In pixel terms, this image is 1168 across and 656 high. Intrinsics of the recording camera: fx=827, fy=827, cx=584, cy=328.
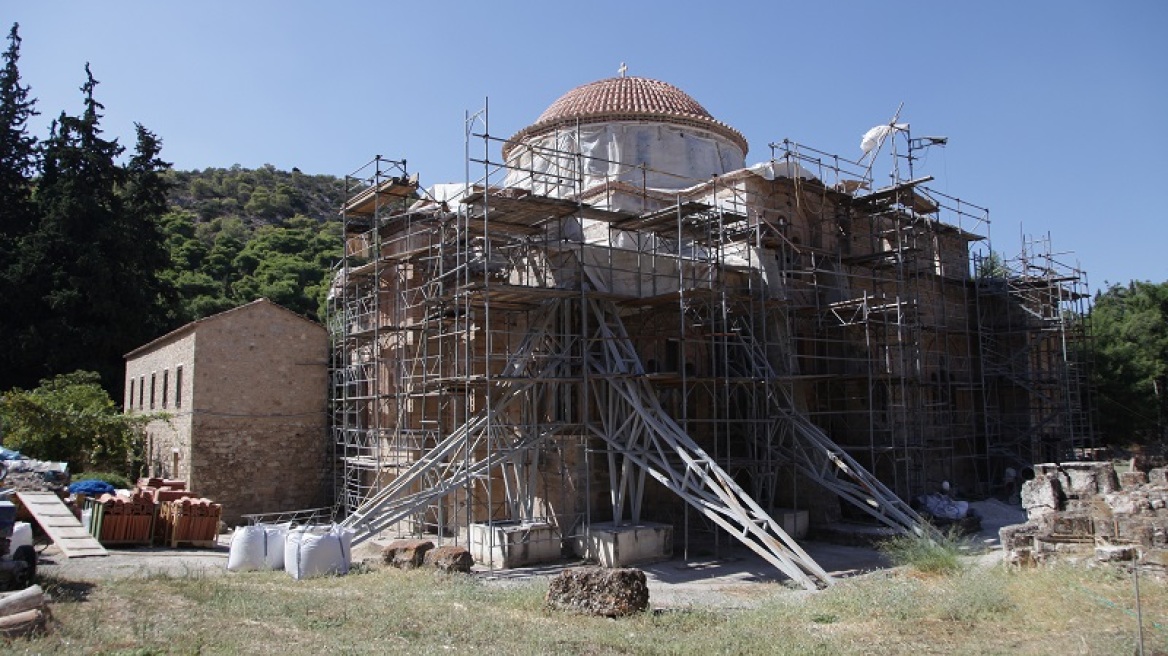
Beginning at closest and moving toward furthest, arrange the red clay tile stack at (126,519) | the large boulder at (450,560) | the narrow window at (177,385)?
the large boulder at (450,560) → the red clay tile stack at (126,519) → the narrow window at (177,385)

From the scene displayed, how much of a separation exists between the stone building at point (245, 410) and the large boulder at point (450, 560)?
24.6ft

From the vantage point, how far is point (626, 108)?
20.5 meters

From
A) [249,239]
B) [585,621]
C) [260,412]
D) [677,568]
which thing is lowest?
[677,568]

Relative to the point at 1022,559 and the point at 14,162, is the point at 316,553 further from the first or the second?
the point at 14,162

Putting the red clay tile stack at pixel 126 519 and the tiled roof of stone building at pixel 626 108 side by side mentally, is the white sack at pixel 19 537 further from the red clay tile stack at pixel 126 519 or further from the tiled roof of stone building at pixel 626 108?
the tiled roof of stone building at pixel 626 108

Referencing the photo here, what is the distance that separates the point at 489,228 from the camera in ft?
50.8

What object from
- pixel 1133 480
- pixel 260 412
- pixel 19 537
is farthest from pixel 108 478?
pixel 1133 480

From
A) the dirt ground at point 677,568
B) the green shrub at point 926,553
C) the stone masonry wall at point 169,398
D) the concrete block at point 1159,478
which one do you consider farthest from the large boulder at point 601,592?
the stone masonry wall at point 169,398

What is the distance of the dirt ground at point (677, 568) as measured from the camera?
11125mm

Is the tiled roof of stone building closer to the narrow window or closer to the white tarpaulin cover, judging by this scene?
the white tarpaulin cover

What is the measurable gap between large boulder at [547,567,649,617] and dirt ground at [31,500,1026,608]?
1.01 metres

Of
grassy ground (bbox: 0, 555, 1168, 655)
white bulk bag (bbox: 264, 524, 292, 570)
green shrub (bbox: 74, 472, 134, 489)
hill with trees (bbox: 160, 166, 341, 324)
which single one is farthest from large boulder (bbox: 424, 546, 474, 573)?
hill with trees (bbox: 160, 166, 341, 324)

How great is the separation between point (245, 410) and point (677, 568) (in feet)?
33.9

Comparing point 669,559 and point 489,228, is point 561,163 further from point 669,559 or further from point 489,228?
point 669,559
